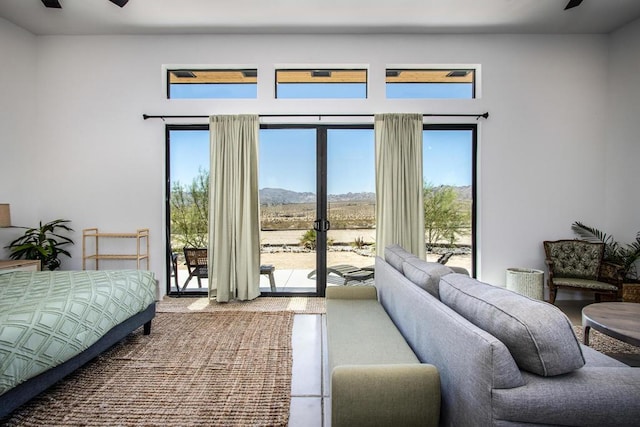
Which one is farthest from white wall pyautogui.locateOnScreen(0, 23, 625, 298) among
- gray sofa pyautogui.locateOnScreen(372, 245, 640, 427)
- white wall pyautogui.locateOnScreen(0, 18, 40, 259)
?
gray sofa pyautogui.locateOnScreen(372, 245, 640, 427)

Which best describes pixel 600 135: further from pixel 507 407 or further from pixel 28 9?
pixel 28 9

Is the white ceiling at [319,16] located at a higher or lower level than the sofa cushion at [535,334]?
higher

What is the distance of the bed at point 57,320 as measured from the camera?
175cm

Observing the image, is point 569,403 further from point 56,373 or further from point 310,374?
point 56,373

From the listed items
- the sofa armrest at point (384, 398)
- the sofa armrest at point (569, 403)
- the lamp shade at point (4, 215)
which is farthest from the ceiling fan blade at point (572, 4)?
the lamp shade at point (4, 215)

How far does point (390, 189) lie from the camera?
13.7ft

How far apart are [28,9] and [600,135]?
723 cm

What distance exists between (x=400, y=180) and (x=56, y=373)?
3742 millimetres

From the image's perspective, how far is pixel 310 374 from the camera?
8.05 feet

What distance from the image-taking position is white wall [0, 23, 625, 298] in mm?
4293

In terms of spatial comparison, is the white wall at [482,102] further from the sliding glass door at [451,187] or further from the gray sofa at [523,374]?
the gray sofa at [523,374]

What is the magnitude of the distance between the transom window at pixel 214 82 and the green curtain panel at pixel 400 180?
1.82 metres

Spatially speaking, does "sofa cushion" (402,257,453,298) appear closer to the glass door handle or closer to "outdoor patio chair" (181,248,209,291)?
the glass door handle

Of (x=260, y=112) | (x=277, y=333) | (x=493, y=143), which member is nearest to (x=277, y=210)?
(x=260, y=112)
